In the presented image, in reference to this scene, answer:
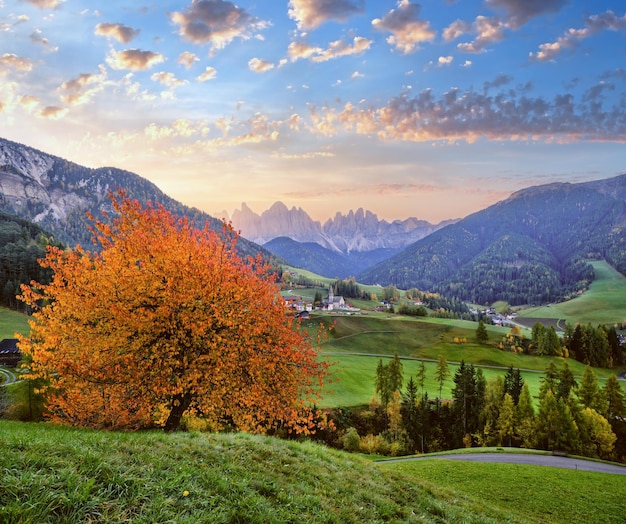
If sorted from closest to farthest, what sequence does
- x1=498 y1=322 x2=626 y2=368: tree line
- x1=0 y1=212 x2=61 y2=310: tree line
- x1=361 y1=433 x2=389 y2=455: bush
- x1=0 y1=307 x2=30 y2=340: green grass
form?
x1=361 y1=433 x2=389 y2=455: bush < x1=0 y1=307 x2=30 y2=340: green grass < x1=0 y1=212 x2=61 y2=310: tree line < x1=498 y1=322 x2=626 y2=368: tree line

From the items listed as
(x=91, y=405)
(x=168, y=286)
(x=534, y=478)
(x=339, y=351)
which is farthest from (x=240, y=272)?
(x=339, y=351)

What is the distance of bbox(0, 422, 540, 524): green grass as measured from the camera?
22.2ft

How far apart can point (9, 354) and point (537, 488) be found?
120383 mm

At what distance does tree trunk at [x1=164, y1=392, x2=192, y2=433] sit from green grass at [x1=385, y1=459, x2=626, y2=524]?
1539cm

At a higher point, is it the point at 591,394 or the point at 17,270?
the point at 17,270

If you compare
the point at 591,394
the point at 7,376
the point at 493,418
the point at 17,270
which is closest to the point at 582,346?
the point at 591,394

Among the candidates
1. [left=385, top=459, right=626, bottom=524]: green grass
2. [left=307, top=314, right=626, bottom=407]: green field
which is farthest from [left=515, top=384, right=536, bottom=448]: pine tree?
[left=385, top=459, right=626, bottom=524]: green grass

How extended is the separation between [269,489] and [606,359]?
655 ft

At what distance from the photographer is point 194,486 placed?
8727mm

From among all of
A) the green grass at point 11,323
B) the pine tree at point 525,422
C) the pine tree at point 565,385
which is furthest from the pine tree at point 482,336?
the green grass at point 11,323

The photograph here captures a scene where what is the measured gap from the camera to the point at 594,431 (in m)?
68.5

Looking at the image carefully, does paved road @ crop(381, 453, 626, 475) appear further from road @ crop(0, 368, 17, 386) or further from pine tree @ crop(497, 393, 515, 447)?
road @ crop(0, 368, 17, 386)

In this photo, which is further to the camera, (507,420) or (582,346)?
(582,346)

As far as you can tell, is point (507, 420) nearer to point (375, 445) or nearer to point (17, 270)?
point (375, 445)
